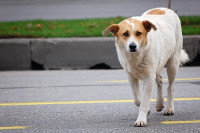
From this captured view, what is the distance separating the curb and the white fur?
13.0ft

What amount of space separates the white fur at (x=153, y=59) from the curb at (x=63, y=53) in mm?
3957

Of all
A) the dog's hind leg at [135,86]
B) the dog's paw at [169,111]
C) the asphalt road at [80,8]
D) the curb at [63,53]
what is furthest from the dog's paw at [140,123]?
the asphalt road at [80,8]

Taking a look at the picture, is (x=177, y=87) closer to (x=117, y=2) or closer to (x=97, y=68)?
(x=97, y=68)

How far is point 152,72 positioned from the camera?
591 cm

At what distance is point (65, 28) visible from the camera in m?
12.2

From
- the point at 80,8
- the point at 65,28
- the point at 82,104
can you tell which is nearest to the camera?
the point at 82,104

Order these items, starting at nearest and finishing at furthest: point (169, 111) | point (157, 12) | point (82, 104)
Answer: point (169, 111)
point (157, 12)
point (82, 104)

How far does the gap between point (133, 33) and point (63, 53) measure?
5279 mm

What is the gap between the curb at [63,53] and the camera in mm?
10727

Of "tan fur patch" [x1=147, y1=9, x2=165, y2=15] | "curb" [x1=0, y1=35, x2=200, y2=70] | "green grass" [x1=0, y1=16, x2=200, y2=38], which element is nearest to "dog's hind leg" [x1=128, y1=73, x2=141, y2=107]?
"tan fur patch" [x1=147, y1=9, x2=165, y2=15]

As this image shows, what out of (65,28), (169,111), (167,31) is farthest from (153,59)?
(65,28)

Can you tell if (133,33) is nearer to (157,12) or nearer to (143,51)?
(143,51)

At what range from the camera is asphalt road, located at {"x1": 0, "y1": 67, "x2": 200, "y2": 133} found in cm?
580

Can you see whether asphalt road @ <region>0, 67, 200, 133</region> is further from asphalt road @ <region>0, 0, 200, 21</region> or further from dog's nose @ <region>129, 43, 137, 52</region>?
asphalt road @ <region>0, 0, 200, 21</region>
